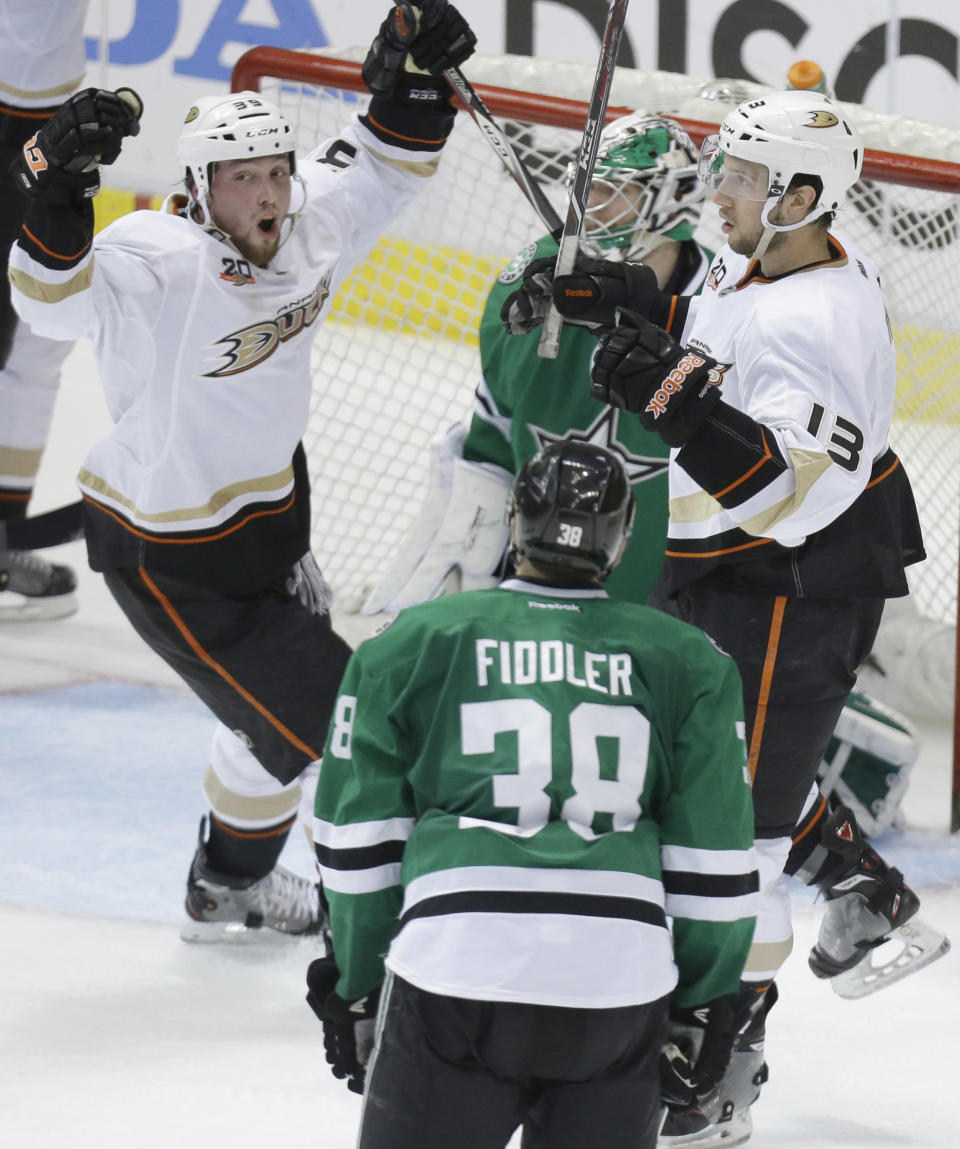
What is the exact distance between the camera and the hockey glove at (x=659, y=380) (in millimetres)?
2020

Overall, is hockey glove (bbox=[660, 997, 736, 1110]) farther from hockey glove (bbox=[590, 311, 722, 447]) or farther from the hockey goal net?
the hockey goal net

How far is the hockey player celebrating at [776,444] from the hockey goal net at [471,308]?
5.71 feet

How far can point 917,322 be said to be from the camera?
170 inches

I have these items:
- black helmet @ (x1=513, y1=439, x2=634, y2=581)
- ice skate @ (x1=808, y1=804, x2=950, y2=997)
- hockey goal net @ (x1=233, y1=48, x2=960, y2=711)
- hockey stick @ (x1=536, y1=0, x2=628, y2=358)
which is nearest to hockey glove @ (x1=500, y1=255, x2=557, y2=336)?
hockey stick @ (x1=536, y1=0, x2=628, y2=358)

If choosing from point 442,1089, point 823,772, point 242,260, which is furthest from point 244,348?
point 823,772

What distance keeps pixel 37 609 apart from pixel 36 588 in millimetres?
59

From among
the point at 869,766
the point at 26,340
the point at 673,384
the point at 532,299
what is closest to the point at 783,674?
the point at 673,384

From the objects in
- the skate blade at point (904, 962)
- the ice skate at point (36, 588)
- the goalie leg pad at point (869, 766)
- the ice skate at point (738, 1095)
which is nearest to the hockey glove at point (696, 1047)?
the ice skate at point (738, 1095)

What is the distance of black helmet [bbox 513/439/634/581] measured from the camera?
5.48ft

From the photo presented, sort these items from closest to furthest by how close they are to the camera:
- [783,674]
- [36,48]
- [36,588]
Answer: [783,674] < [36,48] < [36,588]

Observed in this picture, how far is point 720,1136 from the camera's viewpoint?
2344 millimetres

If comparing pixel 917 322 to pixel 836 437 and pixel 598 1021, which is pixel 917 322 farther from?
pixel 598 1021

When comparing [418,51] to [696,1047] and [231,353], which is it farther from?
[696,1047]

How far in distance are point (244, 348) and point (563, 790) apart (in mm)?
1170
